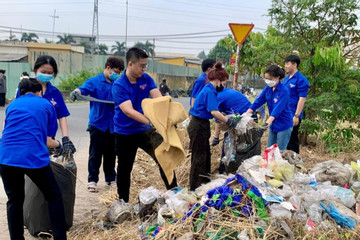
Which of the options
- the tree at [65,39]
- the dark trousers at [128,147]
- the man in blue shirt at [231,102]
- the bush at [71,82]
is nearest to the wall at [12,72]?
the bush at [71,82]

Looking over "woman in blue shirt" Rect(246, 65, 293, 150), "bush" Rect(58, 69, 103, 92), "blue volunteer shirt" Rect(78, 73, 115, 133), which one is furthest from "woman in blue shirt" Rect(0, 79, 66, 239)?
"bush" Rect(58, 69, 103, 92)

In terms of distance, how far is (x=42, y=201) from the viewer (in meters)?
3.75

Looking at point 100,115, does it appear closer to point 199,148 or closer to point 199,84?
point 199,148

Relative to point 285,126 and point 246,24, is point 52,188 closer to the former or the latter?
point 285,126

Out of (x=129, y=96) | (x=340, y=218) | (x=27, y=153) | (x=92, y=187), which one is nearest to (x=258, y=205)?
(x=340, y=218)

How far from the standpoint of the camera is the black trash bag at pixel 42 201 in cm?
376

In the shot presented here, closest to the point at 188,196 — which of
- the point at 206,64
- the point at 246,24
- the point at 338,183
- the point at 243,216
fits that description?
the point at 243,216

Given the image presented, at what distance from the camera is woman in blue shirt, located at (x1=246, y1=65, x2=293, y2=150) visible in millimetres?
5273

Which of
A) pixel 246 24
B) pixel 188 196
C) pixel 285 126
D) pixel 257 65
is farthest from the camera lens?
pixel 257 65

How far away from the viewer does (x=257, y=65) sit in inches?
317

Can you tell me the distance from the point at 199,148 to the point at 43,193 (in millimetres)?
2092

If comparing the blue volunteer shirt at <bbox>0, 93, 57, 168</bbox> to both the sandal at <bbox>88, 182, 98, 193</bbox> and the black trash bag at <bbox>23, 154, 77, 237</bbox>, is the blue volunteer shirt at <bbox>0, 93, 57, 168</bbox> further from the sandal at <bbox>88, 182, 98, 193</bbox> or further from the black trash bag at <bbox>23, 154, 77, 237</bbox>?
the sandal at <bbox>88, 182, 98, 193</bbox>

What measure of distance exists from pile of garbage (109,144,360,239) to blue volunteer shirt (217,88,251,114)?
1.08 meters

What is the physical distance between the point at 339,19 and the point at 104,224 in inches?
231
